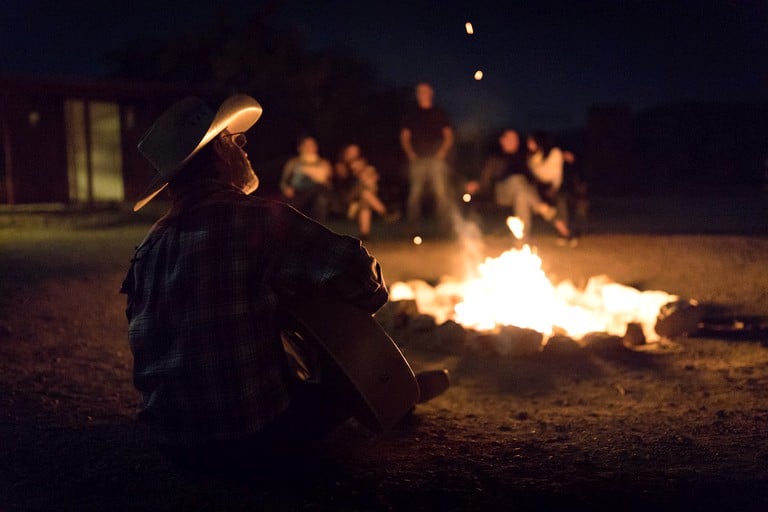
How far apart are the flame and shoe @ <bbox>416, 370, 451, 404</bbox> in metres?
2.21

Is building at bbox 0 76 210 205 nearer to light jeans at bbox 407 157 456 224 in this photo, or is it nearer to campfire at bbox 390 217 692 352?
light jeans at bbox 407 157 456 224

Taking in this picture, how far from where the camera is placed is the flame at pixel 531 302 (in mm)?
6617

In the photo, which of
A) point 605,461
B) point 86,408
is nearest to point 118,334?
point 86,408

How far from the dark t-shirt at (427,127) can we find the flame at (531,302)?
3.26m

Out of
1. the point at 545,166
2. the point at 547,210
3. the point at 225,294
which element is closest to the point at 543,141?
the point at 545,166

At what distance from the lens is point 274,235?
2.83 metres

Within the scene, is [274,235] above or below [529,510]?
above

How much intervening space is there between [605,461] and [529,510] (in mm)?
715

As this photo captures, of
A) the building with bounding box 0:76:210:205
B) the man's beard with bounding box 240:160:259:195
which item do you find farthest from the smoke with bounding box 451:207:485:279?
the building with bounding box 0:76:210:205

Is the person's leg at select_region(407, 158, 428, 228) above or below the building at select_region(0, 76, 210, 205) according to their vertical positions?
below

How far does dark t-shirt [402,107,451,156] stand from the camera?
1068cm

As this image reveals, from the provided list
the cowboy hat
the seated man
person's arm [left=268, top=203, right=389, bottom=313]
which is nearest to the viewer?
person's arm [left=268, top=203, right=389, bottom=313]

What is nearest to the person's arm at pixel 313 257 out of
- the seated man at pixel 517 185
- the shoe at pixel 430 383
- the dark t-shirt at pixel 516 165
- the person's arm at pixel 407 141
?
the shoe at pixel 430 383

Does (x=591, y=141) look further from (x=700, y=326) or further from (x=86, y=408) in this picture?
(x=86, y=408)
